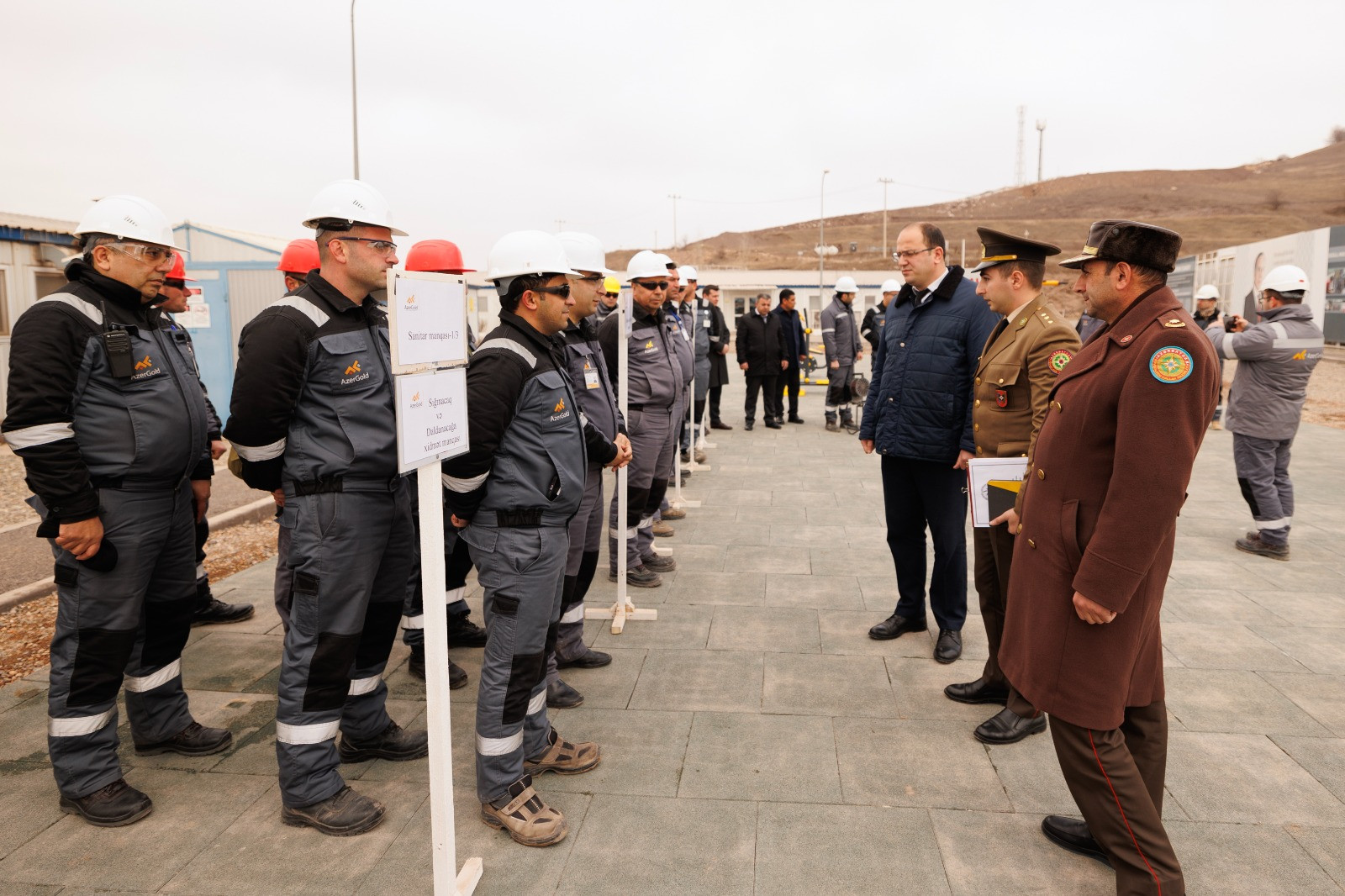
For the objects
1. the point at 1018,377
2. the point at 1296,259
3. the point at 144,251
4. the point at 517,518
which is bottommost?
the point at 517,518

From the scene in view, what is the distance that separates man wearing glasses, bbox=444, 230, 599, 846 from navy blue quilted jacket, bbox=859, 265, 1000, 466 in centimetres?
203

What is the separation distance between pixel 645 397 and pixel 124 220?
3220 millimetres

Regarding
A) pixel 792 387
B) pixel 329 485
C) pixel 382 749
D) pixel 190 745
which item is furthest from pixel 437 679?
pixel 792 387

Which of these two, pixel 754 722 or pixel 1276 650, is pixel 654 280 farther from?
pixel 1276 650

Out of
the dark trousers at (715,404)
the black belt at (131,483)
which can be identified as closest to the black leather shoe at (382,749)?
the black belt at (131,483)

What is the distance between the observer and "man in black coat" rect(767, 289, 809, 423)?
42.9 ft

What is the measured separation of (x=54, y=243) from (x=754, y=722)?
14.1 meters

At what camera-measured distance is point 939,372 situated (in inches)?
170

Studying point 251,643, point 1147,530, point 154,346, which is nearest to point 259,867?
point 154,346

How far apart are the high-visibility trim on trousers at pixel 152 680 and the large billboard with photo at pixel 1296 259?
26.6 m

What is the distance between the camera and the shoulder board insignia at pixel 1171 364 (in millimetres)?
2273

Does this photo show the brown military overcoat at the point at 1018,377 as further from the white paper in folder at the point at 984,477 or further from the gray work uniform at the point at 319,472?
the gray work uniform at the point at 319,472

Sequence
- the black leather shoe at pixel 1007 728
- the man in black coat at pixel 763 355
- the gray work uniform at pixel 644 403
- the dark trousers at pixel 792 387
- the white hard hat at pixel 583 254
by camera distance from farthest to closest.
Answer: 1. the dark trousers at pixel 792 387
2. the man in black coat at pixel 763 355
3. the gray work uniform at pixel 644 403
4. the white hard hat at pixel 583 254
5. the black leather shoe at pixel 1007 728

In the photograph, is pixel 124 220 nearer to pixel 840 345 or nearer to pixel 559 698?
pixel 559 698
